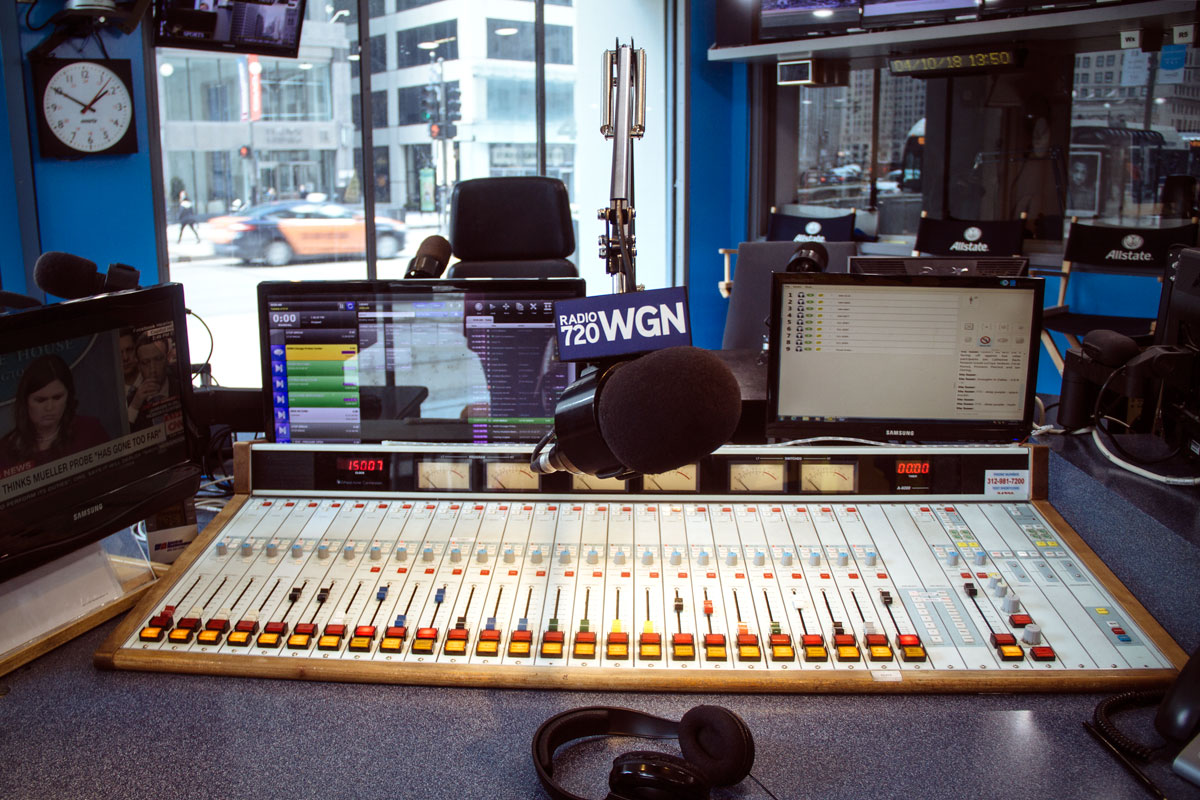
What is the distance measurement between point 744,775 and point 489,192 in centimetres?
272

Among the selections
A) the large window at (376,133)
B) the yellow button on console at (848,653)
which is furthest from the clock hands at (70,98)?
the yellow button on console at (848,653)

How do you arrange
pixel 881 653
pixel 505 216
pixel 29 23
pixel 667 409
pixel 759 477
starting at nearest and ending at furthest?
pixel 667 409, pixel 881 653, pixel 759 477, pixel 505 216, pixel 29 23

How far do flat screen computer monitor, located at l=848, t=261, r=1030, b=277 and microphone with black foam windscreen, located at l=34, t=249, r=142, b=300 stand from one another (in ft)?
4.79

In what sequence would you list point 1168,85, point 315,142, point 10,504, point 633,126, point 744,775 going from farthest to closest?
point 315,142
point 1168,85
point 633,126
point 10,504
point 744,775

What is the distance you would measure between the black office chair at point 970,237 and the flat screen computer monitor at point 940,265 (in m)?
2.92

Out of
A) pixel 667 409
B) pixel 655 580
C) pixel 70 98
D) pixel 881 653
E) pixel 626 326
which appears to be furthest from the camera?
pixel 70 98

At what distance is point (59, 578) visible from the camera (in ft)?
4.38

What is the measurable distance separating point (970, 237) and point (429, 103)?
341 cm

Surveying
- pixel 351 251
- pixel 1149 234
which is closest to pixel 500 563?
pixel 1149 234

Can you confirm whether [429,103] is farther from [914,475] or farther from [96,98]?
[914,475]

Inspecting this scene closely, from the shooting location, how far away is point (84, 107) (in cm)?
465

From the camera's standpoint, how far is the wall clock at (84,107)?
180 inches

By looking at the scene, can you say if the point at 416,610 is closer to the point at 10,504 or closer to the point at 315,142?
the point at 10,504

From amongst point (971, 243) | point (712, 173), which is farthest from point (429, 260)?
point (712, 173)
